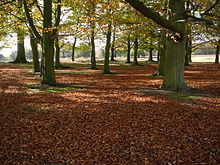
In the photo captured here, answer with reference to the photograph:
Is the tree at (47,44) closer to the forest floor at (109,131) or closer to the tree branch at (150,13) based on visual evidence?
the forest floor at (109,131)

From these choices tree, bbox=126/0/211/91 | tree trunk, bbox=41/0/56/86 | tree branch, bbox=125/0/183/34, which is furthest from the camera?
tree trunk, bbox=41/0/56/86

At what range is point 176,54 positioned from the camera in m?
9.89

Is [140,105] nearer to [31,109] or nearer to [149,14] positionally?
[149,14]

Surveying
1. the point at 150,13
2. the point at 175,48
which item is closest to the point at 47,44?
the point at 150,13

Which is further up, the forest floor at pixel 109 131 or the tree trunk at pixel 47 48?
the tree trunk at pixel 47 48

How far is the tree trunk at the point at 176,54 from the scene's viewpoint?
948cm

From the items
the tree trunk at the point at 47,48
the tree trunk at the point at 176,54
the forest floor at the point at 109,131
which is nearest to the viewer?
the forest floor at the point at 109,131

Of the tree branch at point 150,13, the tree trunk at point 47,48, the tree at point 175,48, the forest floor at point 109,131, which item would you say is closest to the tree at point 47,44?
the tree trunk at point 47,48

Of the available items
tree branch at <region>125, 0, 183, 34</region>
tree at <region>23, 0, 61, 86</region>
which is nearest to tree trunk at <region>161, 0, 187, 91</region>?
tree branch at <region>125, 0, 183, 34</region>

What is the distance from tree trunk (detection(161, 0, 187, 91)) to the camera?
9484mm

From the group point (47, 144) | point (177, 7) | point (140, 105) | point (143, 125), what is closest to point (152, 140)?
point (143, 125)

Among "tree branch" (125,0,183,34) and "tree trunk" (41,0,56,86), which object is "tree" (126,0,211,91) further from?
"tree trunk" (41,0,56,86)

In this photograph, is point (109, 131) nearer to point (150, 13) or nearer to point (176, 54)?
point (150, 13)

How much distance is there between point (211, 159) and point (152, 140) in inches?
50.6
